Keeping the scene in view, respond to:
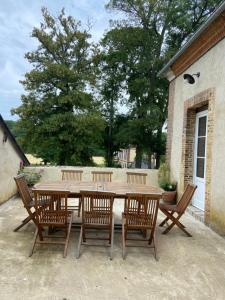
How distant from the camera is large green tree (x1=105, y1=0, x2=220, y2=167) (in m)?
15.8

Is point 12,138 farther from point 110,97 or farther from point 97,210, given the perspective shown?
point 110,97

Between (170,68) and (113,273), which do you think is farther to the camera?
(170,68)

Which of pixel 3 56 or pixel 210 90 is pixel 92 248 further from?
pixel 3 56

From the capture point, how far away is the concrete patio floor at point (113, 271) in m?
2.89

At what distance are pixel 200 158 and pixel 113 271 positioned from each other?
14.0 feet

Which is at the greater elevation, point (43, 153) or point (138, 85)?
point (138, 85)

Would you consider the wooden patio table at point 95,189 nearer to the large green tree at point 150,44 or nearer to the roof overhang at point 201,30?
the roof overhang at point 201,30

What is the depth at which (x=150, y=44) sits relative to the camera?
1609 cm

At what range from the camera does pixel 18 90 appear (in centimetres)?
1655

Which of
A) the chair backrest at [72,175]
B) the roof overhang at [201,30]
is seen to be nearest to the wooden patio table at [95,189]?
the chair backrest at [72,175]

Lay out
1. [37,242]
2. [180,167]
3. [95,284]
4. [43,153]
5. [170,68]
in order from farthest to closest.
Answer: [43,153] < [170,68] < [180,167] < [37,242] < [95,284]

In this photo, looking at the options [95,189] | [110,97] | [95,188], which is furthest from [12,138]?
[110,97]

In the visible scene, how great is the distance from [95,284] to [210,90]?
4340 millimetres

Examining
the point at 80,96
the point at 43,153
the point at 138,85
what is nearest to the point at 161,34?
the point at 138,85
